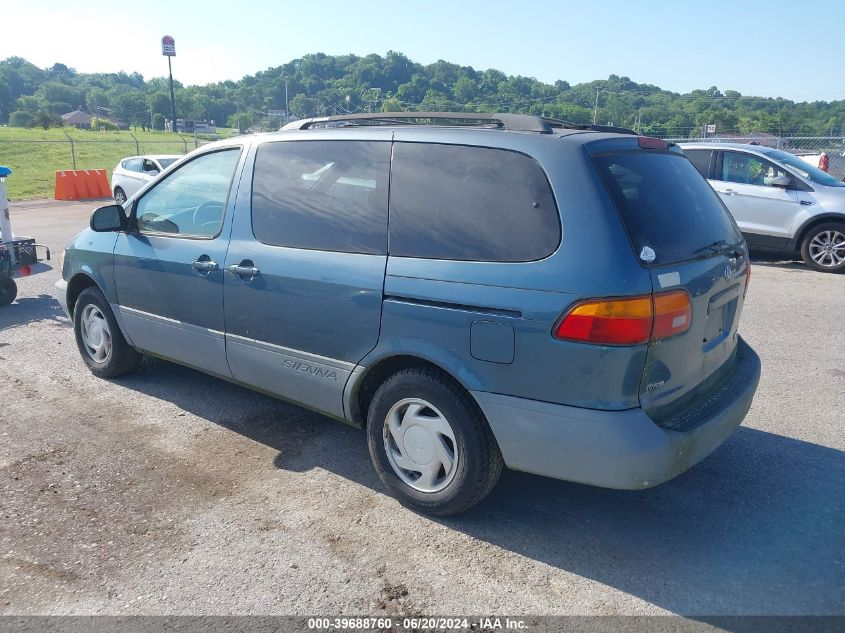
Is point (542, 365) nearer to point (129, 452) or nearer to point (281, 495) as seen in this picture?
point (281, 495)

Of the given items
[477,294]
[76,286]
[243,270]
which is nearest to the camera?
[477,294]

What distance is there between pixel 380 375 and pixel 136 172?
616 inches

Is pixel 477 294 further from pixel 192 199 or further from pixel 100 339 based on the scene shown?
pixel 100 339

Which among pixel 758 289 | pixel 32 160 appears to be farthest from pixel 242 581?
pixel 32 160

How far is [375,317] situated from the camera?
3436 millimetres

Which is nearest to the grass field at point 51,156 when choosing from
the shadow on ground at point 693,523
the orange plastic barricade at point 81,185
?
the orange plastic barricade at point 81,185

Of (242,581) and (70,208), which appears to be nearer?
(242,581)

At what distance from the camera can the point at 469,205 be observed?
3234mm

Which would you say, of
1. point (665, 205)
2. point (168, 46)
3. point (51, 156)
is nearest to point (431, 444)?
point (665, 205)

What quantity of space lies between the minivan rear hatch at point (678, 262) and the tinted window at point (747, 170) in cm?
768

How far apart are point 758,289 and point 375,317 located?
715cm

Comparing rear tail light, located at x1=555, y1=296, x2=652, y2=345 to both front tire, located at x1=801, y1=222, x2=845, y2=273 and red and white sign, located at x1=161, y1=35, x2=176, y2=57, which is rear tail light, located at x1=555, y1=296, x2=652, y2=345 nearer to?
front tire, located at x1=801, y1=222, x2=845, y2=273

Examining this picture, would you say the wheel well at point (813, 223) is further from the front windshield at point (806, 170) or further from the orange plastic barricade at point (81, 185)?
the orange plastic barricade at point (81, 185)

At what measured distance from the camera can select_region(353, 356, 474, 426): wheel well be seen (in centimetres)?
330
